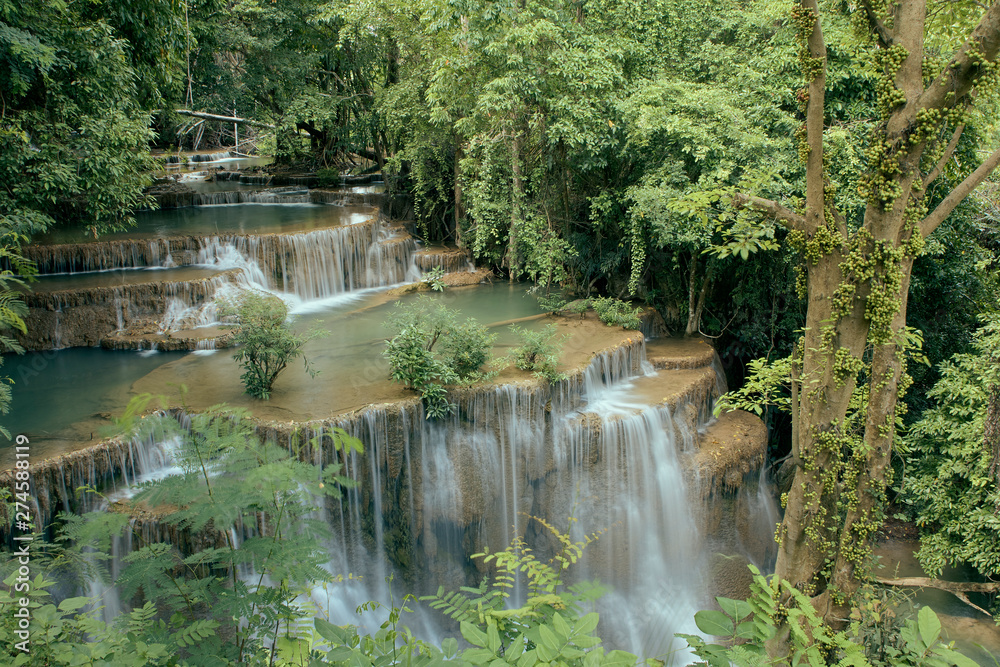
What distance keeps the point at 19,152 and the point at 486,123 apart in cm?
710

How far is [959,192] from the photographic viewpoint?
4.90 metres

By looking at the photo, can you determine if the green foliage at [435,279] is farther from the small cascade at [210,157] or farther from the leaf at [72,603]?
the small cascade at [210,157]

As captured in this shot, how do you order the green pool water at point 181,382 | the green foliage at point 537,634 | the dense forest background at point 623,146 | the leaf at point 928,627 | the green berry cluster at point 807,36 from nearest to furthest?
the green foliage at point 537,634 < the leaf at point 928,627 < the green berry cluster at point 807,36 < the green pool water at point 181,382 < the dense forest background at point 623,146

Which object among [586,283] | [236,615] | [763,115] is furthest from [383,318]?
[236,615]

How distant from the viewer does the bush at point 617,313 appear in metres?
11.0

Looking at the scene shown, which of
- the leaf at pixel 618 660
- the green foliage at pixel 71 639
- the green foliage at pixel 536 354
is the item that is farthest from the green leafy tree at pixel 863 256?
the green foliage at pixel 71 639

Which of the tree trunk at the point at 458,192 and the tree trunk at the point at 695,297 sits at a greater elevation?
the tree trunk at the point at 458,192

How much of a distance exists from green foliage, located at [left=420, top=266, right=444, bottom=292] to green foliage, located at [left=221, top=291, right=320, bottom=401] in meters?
4.97

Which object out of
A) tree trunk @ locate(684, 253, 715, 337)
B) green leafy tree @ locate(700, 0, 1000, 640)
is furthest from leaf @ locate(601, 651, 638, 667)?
tree trunk @ locate(684, 253, 715, 337)

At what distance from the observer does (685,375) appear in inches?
408

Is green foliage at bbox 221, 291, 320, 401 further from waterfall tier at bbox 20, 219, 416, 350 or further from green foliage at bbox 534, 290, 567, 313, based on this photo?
green foliage at bbox 534, 290, 567, 313

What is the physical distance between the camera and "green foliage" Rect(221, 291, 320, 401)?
8484 mm

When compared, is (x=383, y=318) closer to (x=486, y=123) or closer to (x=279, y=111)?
(x=486, y=123)

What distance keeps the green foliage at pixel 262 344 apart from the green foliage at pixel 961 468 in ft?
28.1
